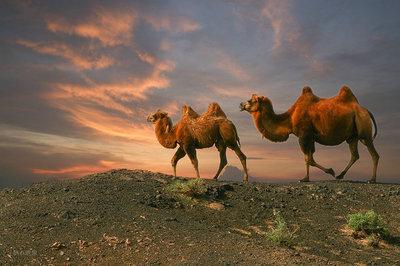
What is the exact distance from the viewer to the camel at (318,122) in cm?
1767

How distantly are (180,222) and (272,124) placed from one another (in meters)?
8.55

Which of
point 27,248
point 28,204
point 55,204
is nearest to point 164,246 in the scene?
point 27,248

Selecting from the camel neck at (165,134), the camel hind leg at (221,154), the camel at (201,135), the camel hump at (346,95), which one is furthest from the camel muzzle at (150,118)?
the camel hump at (346,95)

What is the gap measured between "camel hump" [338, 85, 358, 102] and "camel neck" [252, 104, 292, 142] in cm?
208

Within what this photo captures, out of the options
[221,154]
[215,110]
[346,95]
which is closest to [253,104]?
[215,110]

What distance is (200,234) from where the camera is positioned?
9906mm

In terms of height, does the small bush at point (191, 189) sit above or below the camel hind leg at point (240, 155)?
below

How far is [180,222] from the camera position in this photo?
1080cm

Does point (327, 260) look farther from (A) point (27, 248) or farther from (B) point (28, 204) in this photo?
(B) point (28, 204)

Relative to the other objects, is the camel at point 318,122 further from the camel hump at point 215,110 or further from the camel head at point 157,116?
the camel head at point 157,116

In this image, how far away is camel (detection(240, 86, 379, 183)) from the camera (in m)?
17.7

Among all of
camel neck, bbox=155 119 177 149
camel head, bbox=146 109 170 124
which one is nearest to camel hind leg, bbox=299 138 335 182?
camel neck, bbox=155 119 177 149

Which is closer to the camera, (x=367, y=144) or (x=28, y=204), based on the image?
(x=28, y=204)

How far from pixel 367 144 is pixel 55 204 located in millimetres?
11921
